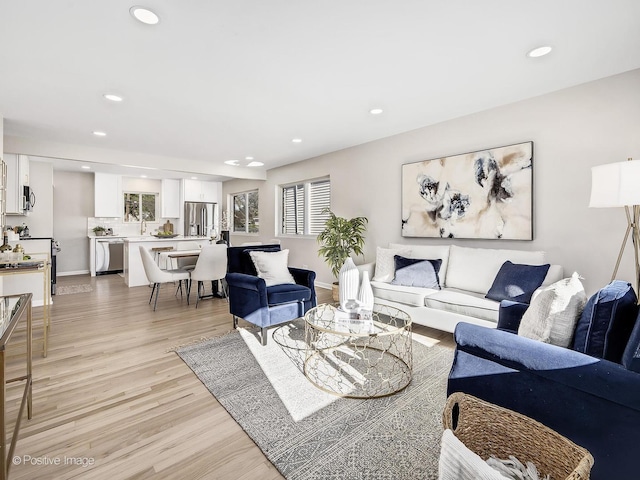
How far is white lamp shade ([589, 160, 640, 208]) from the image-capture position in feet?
6.35

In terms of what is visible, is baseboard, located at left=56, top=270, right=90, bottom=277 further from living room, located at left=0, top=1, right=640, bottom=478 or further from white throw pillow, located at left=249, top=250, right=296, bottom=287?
white throw pillow, located at left=249, top=250, right=296, bottom=287

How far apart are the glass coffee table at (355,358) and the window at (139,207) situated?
7062 mm

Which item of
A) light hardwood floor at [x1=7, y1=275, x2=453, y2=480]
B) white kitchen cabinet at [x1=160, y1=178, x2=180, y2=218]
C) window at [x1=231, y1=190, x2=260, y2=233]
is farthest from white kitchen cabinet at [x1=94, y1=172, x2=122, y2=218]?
light hardwood floor at [x1=7, y1=275, x2=453, y2=480]

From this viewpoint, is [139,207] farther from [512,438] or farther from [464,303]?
[512,438]

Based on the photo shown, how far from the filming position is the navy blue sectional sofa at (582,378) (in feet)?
3.70

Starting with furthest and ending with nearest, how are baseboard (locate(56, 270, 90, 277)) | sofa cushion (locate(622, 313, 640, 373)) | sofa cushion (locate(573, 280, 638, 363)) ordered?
baseboard (locate(56, 270, 90, 277)) < sofa cushion (locate(573, 280, 638, 363)) < sofa cushion (locate(622, 313, 640, 373))

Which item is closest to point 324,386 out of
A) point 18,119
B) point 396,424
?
point 396,424

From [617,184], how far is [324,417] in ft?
7.64

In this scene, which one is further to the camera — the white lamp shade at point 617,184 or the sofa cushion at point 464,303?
the sofa cushion at point 464,303

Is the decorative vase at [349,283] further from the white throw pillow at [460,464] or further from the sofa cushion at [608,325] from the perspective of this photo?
the white throw pillow at [460,464]

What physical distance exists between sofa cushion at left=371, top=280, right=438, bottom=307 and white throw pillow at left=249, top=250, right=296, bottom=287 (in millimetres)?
1016

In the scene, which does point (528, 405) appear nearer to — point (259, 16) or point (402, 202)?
point (259, 16)

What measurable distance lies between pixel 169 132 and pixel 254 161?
2097mm

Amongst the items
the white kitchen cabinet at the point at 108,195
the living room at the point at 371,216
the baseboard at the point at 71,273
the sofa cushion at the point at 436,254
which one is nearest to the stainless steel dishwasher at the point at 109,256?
the baseboard at the point at 71,273
